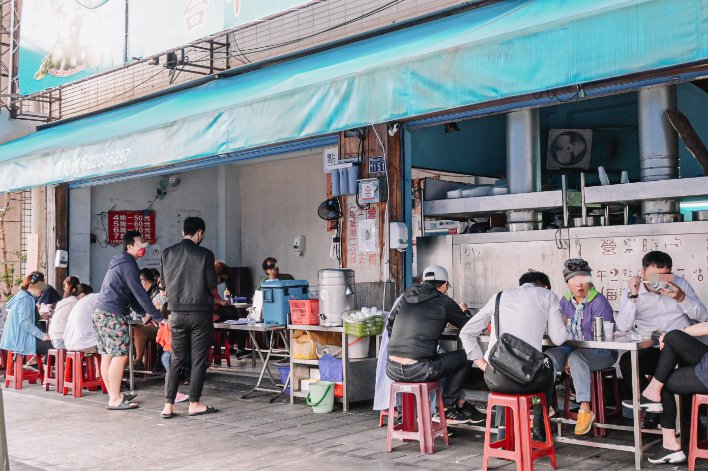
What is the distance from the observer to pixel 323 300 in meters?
7.79

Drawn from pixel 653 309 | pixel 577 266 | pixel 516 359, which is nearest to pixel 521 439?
pixel 516 359

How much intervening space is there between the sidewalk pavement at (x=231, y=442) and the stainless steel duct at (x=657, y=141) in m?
3.13

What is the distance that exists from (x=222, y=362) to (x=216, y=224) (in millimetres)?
4237

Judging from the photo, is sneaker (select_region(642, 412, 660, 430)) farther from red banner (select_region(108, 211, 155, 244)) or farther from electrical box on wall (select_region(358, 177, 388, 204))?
red banner (select_region(108, 211, 155, 244))

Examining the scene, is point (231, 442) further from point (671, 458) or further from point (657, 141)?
point (657, 141)

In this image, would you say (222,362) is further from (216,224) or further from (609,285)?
(609,285)

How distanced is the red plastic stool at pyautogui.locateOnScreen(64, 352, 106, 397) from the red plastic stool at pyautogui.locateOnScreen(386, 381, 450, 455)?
4507mm

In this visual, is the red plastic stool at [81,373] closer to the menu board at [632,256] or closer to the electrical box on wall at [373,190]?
the electrical box on wall at [373,190]

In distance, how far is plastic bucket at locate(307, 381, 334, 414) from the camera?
24.6 feet

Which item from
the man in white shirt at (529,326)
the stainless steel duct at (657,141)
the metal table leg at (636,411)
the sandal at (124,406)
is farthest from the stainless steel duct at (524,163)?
the sandal at (124,406)

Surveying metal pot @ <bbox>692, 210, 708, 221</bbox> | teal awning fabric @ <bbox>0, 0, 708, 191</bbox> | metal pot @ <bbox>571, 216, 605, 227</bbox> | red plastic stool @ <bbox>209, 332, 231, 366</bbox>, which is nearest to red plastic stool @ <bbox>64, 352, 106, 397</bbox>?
red plastic stool @ <bbox>209, 332, 231, 366</bbox>

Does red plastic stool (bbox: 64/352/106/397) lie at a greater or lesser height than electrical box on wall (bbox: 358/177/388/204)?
lesser

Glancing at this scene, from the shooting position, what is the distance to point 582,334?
5.91 metres

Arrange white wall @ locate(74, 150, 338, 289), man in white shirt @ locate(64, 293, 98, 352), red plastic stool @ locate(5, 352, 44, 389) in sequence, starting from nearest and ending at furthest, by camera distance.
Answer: man in white shirt @ locate(64, 293, 98, 352) → red plastic stool @ locate(5, 352, 44, 389) → white wall @ locate(74, 150, 338, 289)
